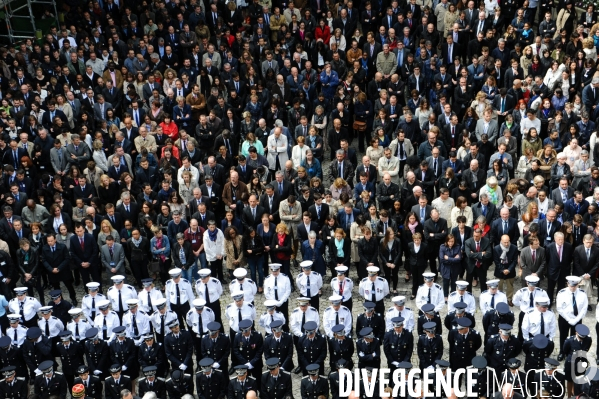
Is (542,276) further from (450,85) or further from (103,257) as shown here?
(103,257)

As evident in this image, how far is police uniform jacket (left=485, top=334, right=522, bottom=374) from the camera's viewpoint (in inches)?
606

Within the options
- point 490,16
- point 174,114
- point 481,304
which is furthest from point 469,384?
point 490,16

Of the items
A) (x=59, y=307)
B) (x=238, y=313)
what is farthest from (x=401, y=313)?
(x=59, y=307)

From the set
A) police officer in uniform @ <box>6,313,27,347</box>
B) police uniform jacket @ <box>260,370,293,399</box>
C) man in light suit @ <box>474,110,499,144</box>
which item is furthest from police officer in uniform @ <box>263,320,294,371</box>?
man in light suit @ <box>474,110,499,144</box>

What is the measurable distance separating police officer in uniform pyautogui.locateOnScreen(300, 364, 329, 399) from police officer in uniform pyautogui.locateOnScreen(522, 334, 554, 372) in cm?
311

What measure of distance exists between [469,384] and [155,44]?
13122 millimetres

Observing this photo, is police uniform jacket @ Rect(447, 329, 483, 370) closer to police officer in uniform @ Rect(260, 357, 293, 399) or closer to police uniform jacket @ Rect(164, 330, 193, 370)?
police officer in uniform @ Rect(260, 357, 293, 399)

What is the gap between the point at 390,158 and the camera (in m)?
20.0

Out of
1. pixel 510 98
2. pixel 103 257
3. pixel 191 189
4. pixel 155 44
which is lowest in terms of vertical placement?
pixel 103 257

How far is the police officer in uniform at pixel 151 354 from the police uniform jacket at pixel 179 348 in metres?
0.13

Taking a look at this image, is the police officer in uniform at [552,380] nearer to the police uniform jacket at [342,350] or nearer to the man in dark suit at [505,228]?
the police uniform jacket at [342,350]

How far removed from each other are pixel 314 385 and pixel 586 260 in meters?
5.42

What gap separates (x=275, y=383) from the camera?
15.1 meters

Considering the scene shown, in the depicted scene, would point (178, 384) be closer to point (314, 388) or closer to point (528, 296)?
point (314, 388)
